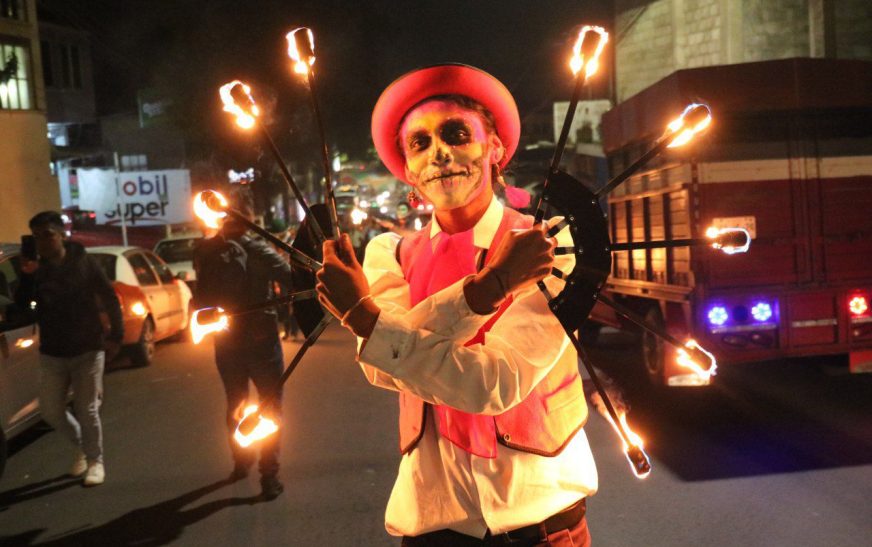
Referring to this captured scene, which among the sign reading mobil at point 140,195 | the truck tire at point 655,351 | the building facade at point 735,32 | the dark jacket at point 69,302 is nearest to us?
the dark jacket at point 69,302

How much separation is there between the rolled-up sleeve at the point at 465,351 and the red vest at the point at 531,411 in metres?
0.09

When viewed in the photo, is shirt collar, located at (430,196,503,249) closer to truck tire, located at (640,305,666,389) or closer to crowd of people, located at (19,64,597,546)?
crowd of people, located at (19,64,597,546)

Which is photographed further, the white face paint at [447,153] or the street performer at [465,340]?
the white face paint at [447,153]

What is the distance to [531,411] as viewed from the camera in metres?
1.85

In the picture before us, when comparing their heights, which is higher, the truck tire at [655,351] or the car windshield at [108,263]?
the car windshield at [108,263]

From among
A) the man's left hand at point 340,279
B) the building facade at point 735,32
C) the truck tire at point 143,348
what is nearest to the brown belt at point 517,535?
the man's left hand at point 340,279

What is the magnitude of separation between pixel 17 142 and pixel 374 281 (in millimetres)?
22080

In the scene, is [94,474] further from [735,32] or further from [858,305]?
[735,32]

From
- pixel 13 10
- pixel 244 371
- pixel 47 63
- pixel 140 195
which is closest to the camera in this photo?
pixel 244 371

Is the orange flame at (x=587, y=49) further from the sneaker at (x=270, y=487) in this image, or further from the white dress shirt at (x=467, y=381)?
the sneaker at (x=270, y=487)

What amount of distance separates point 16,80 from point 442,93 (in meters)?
23.0

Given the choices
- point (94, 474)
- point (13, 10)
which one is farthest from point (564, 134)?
point (13, 10)

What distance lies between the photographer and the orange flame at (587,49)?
1.57 m

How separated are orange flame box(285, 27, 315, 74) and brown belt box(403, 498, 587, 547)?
1170 mm
